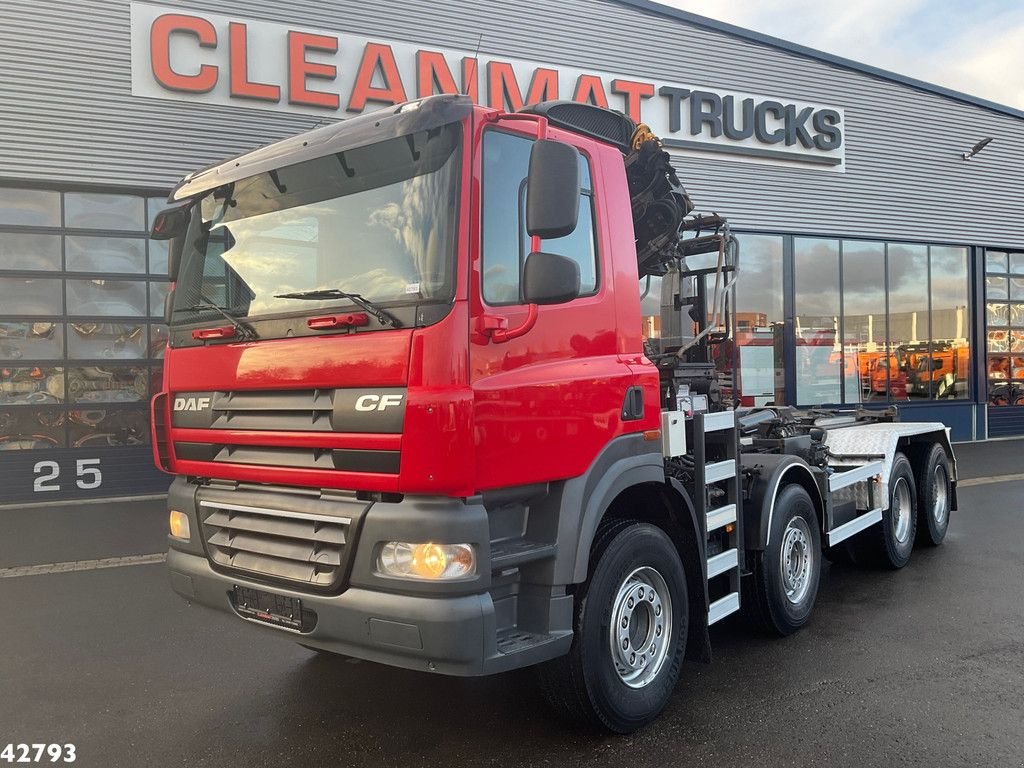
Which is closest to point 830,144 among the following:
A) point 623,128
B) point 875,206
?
point 875,206

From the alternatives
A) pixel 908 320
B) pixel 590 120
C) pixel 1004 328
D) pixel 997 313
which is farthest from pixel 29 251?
pixel 1004 328

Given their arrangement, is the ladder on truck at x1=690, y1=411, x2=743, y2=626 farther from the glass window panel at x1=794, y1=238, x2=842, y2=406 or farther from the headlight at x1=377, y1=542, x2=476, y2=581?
the glass window panel at x1=794, y1=238, x2=842, y2=406

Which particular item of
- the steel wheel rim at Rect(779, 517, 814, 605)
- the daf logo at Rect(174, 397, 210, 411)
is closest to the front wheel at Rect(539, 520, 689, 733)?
the steel wheel rim at Rect(779, 517, 814, 605)

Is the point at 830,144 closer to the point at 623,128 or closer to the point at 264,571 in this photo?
the point at 623,128

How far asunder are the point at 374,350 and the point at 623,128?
211 centimetres

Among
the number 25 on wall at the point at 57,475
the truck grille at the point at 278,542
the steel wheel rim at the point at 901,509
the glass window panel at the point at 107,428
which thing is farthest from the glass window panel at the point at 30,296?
the steel wheel rim at the point at 901,509

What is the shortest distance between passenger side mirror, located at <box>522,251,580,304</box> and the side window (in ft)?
0.36

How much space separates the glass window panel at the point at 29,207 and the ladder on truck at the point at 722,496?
9.86m

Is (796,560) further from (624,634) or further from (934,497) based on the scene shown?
(934,497)

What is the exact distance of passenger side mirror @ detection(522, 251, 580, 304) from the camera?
10.7 ft

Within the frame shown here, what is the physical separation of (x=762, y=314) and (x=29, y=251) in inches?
475

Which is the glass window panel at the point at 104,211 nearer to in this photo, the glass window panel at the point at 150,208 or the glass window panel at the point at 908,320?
the glass window panel at the point at 150,208

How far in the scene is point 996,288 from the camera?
1830 centimetres

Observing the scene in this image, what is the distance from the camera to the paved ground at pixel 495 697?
3.62m
